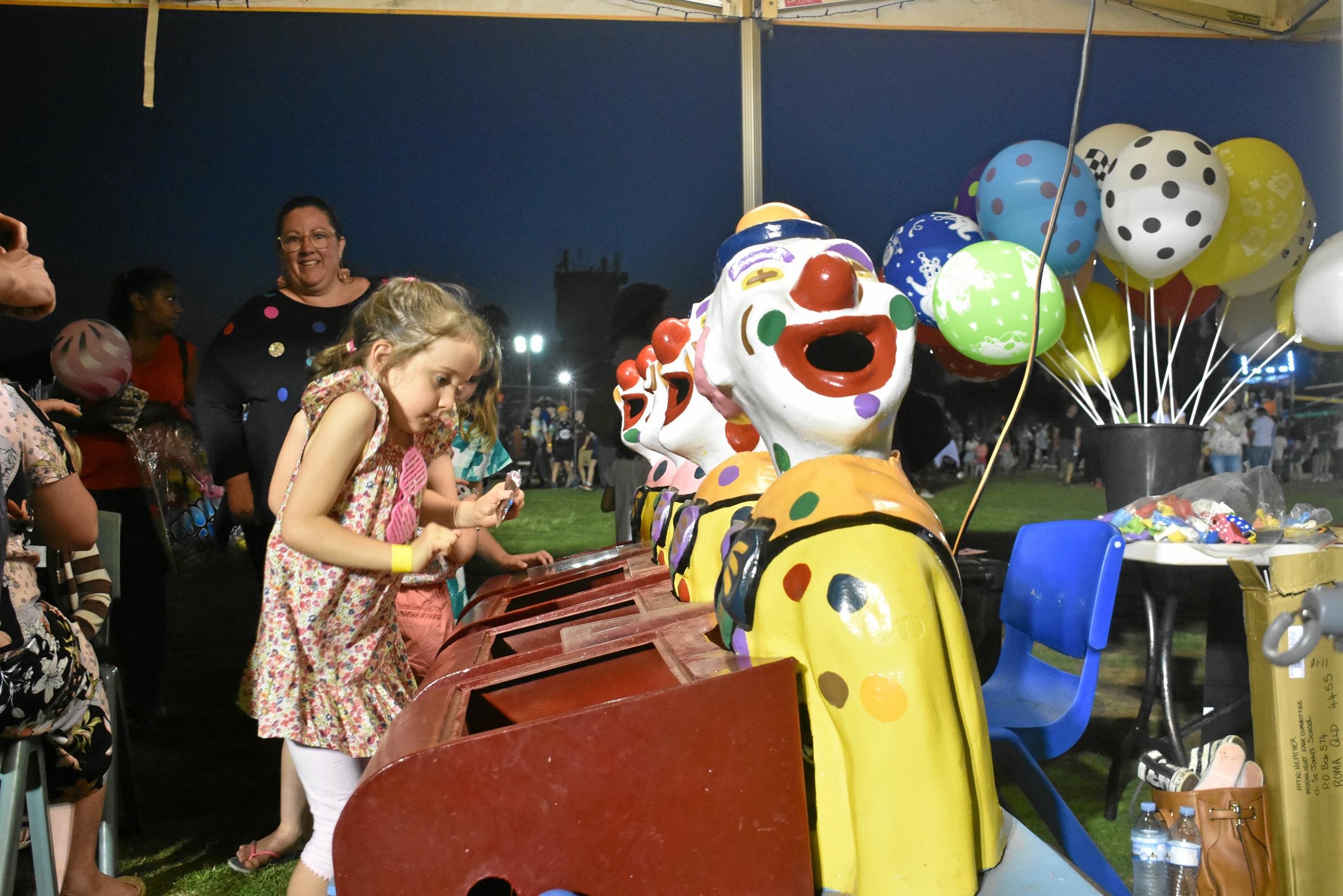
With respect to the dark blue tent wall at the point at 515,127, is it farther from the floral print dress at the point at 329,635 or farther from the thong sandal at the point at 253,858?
the floral print dress at the point at 329,635

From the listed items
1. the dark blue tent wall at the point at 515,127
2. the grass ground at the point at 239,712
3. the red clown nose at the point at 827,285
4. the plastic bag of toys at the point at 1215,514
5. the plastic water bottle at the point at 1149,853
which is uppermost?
the dark blue tent wall at the point at 515,127

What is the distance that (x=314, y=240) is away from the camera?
3.09 meters

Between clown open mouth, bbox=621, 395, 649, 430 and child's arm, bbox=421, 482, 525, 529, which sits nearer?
child's arm, bbox=421, 482, 525, 529

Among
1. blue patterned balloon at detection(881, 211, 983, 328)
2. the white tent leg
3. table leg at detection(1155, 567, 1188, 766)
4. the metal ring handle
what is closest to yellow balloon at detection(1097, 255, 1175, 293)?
blue patterned balloon at detection(881, 211, 983, 328)

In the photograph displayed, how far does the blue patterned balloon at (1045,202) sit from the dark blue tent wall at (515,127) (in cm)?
95

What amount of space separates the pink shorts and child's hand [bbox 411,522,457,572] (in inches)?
25.8

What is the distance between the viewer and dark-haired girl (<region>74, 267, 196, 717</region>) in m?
2.90

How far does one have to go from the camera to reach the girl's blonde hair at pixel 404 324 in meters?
1.60

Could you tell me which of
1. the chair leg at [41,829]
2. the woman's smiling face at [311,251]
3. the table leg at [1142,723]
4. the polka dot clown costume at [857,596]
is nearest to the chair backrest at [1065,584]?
the table leg at [1142,723]

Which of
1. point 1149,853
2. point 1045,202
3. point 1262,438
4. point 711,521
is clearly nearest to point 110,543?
point 711,521

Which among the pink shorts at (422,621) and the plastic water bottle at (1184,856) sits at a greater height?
the pink shorts at (422,621)

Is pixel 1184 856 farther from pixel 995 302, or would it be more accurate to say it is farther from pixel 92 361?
pixel 92 361

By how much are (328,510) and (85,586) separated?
0.72 meters

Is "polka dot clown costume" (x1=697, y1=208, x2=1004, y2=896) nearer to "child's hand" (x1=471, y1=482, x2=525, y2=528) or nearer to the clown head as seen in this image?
"child's hand" (x1=471, y1=482, x2=525, y2=528)
